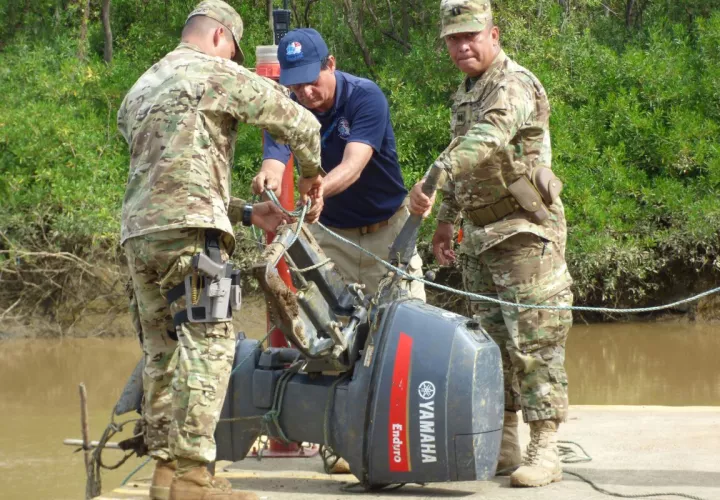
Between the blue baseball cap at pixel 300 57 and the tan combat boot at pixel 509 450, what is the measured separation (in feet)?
5.44

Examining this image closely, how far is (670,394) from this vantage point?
8.90m

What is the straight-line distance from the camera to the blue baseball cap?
16.1 feet

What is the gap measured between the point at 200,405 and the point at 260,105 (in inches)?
41.5

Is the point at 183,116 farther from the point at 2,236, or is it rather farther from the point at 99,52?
the point at 99,52

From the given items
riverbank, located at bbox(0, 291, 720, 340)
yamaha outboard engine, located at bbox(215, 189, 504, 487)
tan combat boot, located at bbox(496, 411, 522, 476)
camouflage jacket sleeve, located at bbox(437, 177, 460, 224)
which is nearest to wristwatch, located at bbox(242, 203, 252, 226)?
yamaha outboard engine, located at bbox(215, 189, 504, 487)

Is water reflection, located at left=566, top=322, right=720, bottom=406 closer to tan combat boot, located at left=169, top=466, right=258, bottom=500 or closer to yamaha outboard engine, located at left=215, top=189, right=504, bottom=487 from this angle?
yamaha outboard engine, located at left=215, top=189, right=504, bottom=487

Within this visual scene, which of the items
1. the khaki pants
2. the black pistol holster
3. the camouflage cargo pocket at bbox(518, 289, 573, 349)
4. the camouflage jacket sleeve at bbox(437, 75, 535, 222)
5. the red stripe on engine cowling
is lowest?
the red stripe on engine cowling

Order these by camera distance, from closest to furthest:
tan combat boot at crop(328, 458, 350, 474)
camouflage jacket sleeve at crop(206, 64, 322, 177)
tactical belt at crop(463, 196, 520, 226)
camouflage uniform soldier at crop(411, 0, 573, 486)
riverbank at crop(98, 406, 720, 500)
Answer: camouflage jacket sleeve at crop(206, 64, 322, 177) < riverbank at crop(98, 406, 720, 500) < camouflage uniform soldier at crop(411, 0, 573, 486) < tactical belt at crop(463, 196, 520, 226) < tan combat boot at crop(328, 458, 350, 474)

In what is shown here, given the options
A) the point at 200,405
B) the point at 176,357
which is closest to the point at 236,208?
the point at 176,357

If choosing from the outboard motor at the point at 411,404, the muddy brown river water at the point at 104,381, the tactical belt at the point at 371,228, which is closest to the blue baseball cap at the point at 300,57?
the tactical belt at the point at 371,228

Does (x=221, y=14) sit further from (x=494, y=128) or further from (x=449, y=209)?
(x=449, y=209)

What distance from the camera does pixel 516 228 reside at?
4.51 meters

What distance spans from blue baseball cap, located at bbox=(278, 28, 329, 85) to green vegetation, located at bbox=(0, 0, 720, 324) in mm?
6270

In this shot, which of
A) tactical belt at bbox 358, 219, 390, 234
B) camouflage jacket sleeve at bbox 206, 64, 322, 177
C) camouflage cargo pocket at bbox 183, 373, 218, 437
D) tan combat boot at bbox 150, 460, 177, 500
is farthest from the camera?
tactical belt at bbox 358, 219, 390, 234
